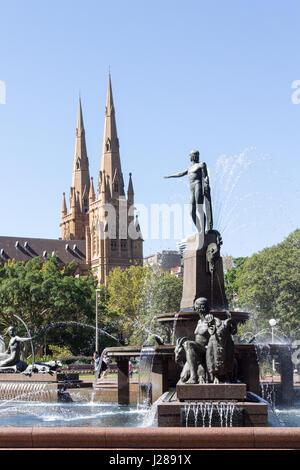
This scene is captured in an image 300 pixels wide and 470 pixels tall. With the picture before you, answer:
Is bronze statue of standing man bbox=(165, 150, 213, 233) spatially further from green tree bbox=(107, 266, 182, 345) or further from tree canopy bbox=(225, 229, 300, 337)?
green tree bbox=(107, 266, 182, 345)

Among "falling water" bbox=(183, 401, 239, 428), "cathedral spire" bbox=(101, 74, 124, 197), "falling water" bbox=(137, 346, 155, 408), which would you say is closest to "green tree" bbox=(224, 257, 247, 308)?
"falling water" bbox=(137, 346, 155, 408)

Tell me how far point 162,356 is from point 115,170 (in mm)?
133826

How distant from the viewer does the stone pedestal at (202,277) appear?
17.2m

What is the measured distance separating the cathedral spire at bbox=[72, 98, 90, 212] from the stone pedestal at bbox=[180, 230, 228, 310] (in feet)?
476

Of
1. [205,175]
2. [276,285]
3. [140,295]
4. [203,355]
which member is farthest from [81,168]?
[203,355]

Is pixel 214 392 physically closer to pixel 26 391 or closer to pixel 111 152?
pixel 26 391

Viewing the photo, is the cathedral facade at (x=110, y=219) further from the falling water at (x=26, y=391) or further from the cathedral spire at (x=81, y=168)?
the falling water at (x=26, y=391)

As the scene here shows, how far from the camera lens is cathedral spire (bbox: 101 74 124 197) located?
148 meters

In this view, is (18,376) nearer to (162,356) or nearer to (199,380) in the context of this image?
(162,356)

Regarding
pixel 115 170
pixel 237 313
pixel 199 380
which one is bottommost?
pixel 199 380

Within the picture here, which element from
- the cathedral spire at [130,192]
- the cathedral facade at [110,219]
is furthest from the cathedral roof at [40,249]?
the cathedral spire at [130,192]

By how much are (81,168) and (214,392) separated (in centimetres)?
15345
